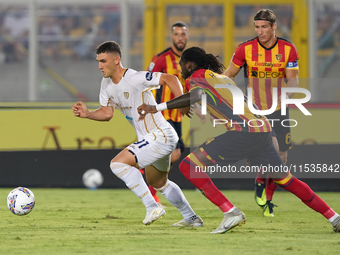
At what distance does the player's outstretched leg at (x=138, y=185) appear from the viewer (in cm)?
506

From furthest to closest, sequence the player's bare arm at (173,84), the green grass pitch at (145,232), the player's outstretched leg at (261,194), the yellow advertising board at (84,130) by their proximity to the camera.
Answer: the yellow advertising board at (84,130) < the player's outstretched leg at (261,194) < the player's bare arm at (173,84) < the green grass pitch at (145,232)

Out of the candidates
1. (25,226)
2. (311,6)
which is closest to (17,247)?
(25,226)

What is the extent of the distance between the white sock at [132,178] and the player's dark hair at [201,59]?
41.4 inches

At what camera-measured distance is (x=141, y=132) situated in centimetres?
536

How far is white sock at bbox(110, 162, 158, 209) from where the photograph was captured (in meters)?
5.07

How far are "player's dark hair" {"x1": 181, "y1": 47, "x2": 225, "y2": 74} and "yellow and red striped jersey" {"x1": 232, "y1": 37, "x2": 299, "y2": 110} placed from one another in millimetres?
1274

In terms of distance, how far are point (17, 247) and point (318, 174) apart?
6170mm

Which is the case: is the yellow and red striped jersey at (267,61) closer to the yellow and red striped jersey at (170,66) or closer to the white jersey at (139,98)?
the white jersey at (139,98)

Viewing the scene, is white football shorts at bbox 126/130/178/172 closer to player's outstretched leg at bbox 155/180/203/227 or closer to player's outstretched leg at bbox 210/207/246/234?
player's outstretched leg at bbox 155/180/203/227

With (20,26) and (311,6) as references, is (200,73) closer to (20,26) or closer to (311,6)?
(311,6)

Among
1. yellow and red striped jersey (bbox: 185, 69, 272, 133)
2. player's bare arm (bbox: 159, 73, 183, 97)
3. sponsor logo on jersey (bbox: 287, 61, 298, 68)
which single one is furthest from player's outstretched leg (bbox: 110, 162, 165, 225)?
sponsor logo on jersey (bbox: 287, 61, 298, 68)

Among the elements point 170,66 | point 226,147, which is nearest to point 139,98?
point 226,147

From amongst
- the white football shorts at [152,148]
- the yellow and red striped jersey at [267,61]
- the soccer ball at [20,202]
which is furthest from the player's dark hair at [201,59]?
the soccer ball at [20,202]

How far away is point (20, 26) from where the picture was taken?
12.6 metres
